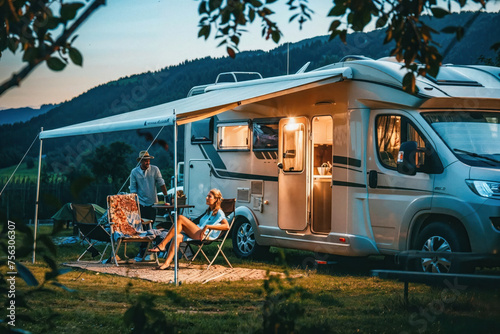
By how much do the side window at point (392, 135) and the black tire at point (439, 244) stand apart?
0.92 meters

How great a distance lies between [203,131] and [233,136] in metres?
0.93

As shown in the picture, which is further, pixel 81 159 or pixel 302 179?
pixel 81 159

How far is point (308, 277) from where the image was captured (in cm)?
881

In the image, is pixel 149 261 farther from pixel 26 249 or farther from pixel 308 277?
pixel 26 249

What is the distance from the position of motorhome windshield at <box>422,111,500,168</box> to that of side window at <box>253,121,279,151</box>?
2671 millimetres

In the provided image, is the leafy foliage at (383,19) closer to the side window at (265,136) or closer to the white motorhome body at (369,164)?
the white motorhome body at (369,164)

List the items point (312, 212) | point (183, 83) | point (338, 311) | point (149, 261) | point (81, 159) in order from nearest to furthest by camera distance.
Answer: point (338, 311) → point (312, 212) → point (149, 261) → point (81, 159) → point (183, 83)

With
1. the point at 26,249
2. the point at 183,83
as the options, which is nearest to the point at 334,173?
the point at 26,249

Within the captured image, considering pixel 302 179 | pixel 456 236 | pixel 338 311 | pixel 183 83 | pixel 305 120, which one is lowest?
pixel 338 311

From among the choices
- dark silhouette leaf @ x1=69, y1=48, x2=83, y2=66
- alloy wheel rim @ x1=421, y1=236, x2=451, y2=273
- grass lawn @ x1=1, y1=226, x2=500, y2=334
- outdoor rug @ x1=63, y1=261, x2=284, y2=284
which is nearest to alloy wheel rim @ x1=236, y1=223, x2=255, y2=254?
outdoor rug @ x1=63, y1=261, x2=284, y2=284

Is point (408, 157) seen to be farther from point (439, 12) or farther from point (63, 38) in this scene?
point (63, 38)

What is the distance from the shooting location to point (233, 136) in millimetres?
11219

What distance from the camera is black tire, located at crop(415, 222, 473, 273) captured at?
7.66m

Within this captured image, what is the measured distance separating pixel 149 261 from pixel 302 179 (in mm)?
2541
